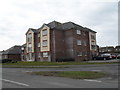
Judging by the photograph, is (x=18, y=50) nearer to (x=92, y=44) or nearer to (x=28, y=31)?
(x=28, y=31)

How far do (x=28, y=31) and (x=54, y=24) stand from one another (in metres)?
10.6

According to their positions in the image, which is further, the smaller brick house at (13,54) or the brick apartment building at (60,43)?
the smaller brick house at (13,54)

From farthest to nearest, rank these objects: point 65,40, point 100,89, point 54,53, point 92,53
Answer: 1. point 92,53
2. point 65,40
3. point 54,53
4. point 100,89

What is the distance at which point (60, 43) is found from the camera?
51.1m

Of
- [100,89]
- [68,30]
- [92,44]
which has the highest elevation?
[68,30]

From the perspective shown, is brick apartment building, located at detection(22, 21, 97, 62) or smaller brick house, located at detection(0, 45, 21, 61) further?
smaller brick house, located at detection(0, 45, 21, 61)

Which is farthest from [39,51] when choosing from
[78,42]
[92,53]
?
[92,53]

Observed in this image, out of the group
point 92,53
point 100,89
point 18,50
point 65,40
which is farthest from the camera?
point 18,50

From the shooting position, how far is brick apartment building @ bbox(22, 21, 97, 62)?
4941 centimetres

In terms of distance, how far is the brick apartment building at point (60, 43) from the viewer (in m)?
49.4

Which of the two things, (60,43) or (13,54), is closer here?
(60,43)

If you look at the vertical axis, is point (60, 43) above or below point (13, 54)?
above

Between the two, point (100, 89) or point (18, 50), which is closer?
point (100, 89)

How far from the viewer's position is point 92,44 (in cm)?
5778
